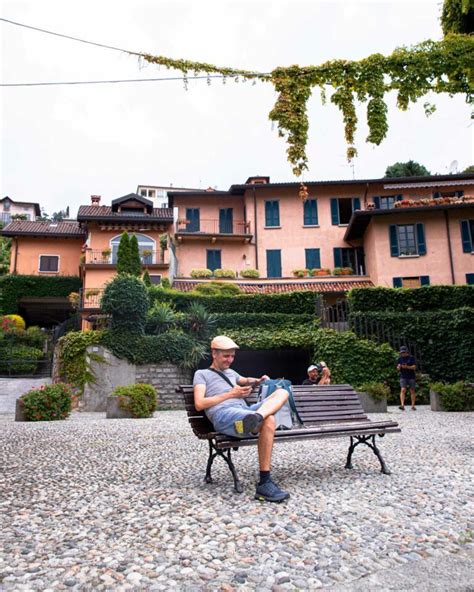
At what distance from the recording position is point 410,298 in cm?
1894

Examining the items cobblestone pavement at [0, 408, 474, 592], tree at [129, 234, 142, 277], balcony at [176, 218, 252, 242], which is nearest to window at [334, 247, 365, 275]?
balcony at [176, 218, 252, 242]

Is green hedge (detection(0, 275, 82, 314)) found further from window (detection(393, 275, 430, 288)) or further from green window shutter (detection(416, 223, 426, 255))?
green window shutter (detection(416, 223, 426, 255))

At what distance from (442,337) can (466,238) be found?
1333 centimetres

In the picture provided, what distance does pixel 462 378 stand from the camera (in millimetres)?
15852

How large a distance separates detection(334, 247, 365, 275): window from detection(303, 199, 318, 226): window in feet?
8.26

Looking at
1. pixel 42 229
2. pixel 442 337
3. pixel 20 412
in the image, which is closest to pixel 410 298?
pixel 442 337

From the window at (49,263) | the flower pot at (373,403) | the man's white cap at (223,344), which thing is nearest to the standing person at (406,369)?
the flower pot at (373,403)

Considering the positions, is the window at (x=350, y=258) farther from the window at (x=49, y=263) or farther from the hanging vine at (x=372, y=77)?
the hanging vine at (x=372, y=77)

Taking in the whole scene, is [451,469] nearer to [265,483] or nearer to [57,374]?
[265,483]

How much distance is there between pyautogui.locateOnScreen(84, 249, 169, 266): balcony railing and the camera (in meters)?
29.8

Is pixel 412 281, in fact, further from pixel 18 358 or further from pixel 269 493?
pixel 269 493

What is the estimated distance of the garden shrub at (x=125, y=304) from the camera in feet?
55.5

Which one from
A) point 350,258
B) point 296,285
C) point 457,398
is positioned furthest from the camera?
point 350,258

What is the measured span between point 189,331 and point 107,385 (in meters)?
3.72
